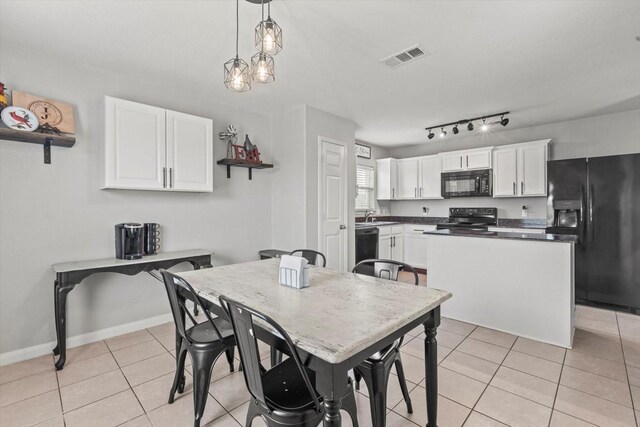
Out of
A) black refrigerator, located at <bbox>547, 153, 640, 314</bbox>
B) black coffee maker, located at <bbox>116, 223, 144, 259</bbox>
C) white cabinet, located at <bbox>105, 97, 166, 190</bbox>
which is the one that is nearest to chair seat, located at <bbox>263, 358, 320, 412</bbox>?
black coffee maker, located at <bbox>116, 223, 144, 259</bbox>

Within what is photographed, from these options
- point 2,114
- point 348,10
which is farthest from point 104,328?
point 348,10

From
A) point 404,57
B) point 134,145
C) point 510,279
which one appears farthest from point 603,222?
point 134,145

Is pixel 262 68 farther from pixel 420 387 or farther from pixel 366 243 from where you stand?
pixel 366 243

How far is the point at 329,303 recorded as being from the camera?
1461 mm

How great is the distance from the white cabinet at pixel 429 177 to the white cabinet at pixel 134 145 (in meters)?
4.65

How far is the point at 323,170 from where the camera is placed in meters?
4.18

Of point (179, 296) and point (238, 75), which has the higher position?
point (238, 75)

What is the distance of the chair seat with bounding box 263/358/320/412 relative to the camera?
1241mm

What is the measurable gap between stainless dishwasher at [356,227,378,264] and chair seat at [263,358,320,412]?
3.50 m

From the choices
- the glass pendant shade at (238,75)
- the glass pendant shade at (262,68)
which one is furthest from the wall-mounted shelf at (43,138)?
the glass pendant shade at (262,68)

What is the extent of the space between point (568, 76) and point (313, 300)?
138 inches

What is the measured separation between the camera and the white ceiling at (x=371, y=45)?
205cm

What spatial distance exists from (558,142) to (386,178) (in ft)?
9.39

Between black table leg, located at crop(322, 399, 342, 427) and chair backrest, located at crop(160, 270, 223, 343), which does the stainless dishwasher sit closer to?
chair backrest, located at crop(160, 270, 223, 343)
